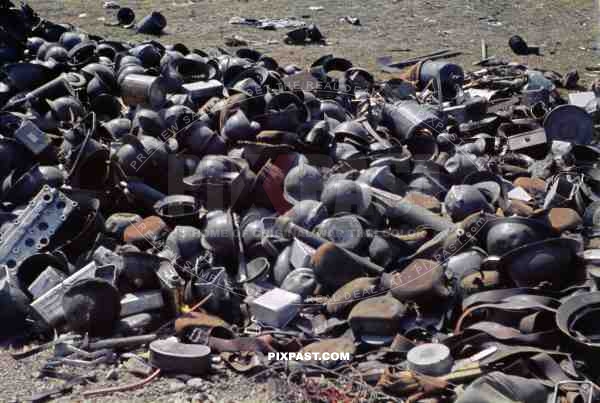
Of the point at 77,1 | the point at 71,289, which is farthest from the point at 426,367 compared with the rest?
the point at 77,1

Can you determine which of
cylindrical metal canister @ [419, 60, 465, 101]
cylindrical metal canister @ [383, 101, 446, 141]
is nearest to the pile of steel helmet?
cylindrical metal canister @ [383, 101, 446, 141]

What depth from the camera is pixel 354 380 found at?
4504 mm

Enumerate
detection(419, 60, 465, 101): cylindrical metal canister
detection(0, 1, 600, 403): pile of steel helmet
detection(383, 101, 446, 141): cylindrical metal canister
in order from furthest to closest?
detection(419, 60, 465, 101): cylindrical metal canister < detection(383, 101, 446, 141): cylindrical metal canister < detection(0, 1, 600, 403): pile of steel helmet

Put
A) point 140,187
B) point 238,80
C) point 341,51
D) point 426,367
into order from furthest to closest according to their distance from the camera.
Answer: point 341,51, point 238,80, point 140,187, point 426,367

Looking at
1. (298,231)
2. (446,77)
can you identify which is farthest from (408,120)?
(446,77)

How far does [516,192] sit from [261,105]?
2945 mm

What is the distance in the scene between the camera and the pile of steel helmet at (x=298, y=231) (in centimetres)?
465

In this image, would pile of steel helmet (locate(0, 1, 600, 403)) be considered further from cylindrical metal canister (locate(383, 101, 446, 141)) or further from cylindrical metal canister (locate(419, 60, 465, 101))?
cylindrical metal canister (locate(419, 60, 465, 101))

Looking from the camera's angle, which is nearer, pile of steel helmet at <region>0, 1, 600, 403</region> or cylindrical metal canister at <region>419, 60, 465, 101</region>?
pile of steel helmet at <region>0, 1, 600, 403</region>

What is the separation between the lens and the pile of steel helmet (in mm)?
4652

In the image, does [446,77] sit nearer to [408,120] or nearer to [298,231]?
[408,120]

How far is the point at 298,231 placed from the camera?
5727 mm

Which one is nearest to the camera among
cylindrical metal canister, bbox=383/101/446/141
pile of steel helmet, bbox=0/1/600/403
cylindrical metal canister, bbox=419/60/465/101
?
pile of steel helmet, bbox=0/1/600/403

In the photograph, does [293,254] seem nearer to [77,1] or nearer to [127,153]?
[127,153]
